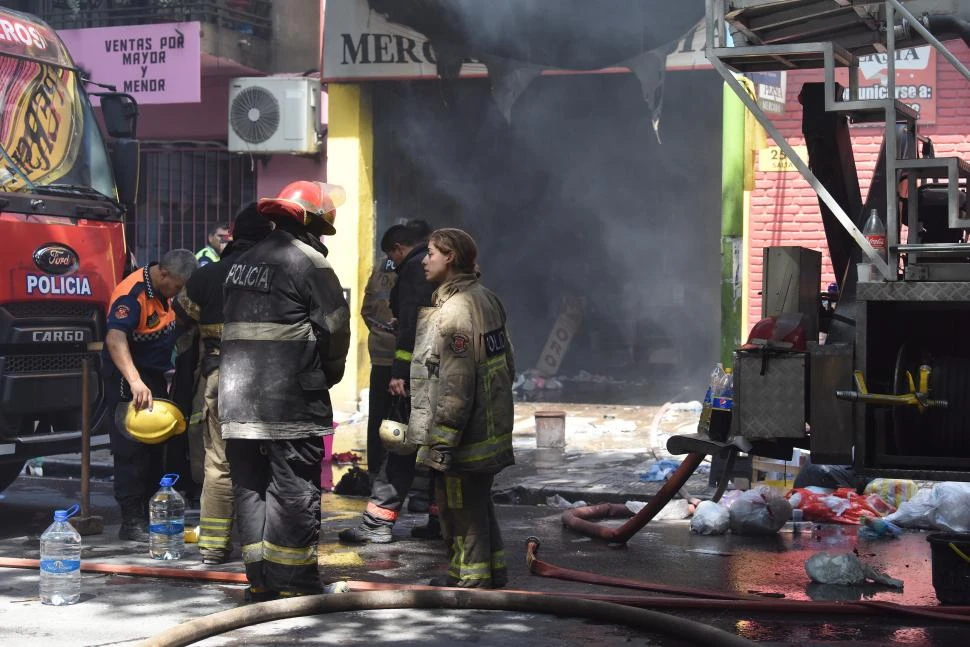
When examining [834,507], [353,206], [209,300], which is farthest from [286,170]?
[834,507]

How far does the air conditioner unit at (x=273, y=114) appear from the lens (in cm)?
1414

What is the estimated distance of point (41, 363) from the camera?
7.30 m

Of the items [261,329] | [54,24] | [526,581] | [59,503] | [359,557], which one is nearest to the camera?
[261,329]

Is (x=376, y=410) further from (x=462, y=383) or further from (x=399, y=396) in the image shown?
(x=462, y=383)

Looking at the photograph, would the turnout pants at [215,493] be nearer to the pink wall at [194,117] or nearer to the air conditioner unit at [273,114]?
the air conditioner unit at [273,114]

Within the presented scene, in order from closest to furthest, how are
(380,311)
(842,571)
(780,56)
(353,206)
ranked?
(780,56), (842,571), (380,311), (353,206)

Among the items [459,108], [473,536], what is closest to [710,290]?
[459,108]

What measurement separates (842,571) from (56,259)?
4690 millimetres

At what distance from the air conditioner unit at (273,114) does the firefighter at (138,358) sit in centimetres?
713

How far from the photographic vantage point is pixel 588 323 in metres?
17.7

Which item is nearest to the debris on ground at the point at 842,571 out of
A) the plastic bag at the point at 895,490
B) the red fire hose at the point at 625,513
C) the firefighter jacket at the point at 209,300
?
the red fire hose at the point at 625,513

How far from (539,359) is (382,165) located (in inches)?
148

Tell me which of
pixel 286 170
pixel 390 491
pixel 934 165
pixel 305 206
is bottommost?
pixel 390 491

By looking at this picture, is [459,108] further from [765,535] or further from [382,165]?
[765,535]
